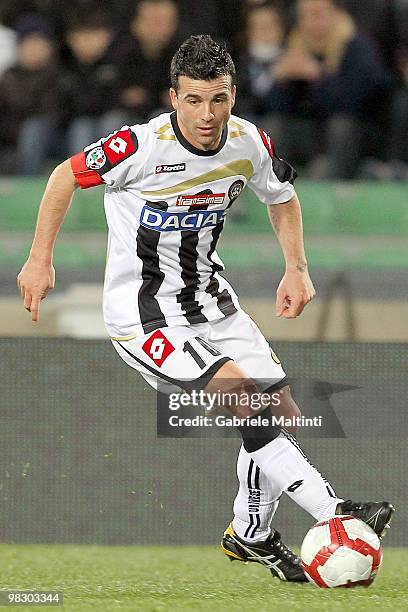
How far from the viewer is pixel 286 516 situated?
5.95 m

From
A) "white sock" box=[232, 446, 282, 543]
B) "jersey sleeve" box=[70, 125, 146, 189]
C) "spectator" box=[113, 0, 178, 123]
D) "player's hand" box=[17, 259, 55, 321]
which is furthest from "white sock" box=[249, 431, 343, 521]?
"spectator" box=[113, 0, 178, 123]

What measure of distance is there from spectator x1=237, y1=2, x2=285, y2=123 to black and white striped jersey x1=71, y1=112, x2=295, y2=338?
4.62 meters

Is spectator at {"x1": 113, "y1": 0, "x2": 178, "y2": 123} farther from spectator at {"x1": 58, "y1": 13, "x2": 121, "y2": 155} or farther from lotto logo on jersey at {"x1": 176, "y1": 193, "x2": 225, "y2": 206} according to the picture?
lotto logo on jersey at {"x1": 176, "y1": 193, "x2": 225, "y2": 206}

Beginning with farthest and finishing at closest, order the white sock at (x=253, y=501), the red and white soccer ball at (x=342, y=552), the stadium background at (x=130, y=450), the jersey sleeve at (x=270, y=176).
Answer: the stadium background at (x=130, y=450), the white sock at (x=253, y=501), the jersey sleeve at (x=270, y=176), the red and white soccer ball at (x=342, y=552)

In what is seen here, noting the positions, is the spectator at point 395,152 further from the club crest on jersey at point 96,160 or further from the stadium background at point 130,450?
the club crest on jersey at point 96,160

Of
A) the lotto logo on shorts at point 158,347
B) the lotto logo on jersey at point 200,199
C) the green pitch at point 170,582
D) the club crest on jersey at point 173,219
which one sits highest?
the lotto logo on jersey at point 200,199

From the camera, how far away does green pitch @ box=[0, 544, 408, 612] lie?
400 cm

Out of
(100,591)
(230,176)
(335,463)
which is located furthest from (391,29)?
(100,591)

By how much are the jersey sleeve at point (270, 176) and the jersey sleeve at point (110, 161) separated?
45 centimetres

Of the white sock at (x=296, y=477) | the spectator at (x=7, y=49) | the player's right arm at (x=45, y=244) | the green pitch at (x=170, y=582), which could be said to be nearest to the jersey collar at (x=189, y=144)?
the player's right arm at (x=45, y=244)

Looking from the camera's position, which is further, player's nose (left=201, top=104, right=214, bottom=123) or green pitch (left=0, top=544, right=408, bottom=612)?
player's nose (left=201, top=104, right=214, bottom=123)

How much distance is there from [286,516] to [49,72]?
15.4 ft

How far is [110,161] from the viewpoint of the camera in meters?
4.46

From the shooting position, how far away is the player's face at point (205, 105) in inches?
171
